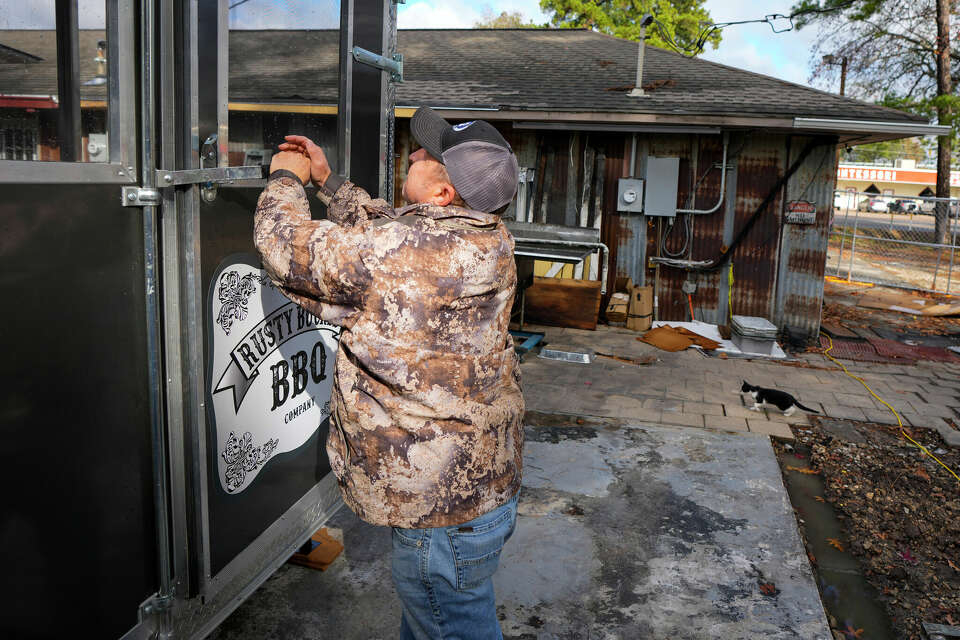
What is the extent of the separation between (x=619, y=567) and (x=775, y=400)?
3.41 meters

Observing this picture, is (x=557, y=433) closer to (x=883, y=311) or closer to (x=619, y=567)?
(x=619, y=567)

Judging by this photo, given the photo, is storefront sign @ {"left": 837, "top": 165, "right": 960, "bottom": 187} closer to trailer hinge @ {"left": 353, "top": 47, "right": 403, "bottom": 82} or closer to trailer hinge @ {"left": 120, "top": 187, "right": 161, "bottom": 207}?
trailer hinge @ {"left": 353, "top": 47, "right": 403, "bottom": 82}

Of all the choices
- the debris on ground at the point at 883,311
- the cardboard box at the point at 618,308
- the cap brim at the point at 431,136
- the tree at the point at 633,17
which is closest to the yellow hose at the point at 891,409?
the debris on ground at the point at 883,311

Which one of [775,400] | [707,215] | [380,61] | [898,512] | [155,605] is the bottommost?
[898,512]

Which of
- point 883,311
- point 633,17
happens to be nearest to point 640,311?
point 883,311

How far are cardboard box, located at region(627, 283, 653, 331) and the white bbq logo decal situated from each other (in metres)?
7.57

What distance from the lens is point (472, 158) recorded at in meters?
2.10

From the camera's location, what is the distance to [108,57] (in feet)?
6.14

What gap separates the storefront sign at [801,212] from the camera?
386 inches

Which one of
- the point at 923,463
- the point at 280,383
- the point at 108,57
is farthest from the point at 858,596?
the point at 108,57

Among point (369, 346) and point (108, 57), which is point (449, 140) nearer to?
point (369, 346)

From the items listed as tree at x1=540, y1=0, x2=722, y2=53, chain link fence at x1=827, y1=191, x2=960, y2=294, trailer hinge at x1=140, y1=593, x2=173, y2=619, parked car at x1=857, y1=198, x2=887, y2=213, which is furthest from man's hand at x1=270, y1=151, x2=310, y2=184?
parked car at x1=857, y1=198, x2=887, y2=213

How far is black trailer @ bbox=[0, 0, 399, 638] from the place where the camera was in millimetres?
1699

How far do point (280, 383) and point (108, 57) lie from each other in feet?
4.05
